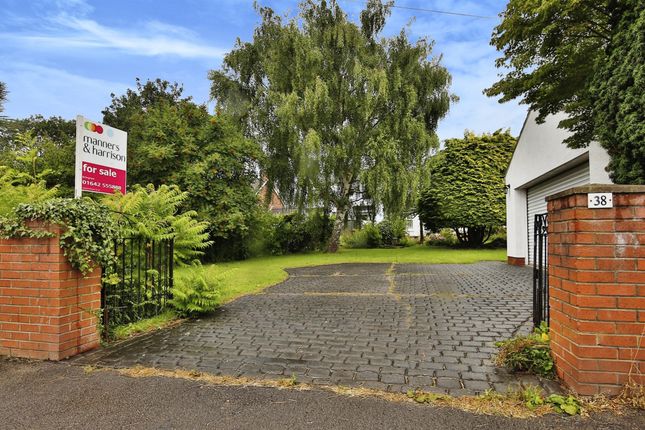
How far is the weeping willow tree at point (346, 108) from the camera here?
16.8 metres

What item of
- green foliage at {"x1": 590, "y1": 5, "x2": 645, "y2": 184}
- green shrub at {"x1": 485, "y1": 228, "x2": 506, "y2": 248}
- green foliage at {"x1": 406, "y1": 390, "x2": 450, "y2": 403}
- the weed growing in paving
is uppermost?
green foliage at {"x1": 590, "y1": 5, "x2": 645, "y2": 184}

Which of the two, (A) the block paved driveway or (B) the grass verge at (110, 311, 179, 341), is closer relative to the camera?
(A) the block paved driveway

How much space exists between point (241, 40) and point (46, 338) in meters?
19.8

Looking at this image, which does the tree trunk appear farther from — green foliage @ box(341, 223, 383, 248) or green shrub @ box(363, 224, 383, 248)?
green shrub @ box(363, 224, 383, 248)

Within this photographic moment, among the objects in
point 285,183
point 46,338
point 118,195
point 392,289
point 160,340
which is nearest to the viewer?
point 46,338

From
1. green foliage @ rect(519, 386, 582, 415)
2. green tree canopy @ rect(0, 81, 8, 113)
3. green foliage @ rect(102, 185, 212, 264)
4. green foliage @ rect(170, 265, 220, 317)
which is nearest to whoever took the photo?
green foliage @ rect(519, 386, 582, 415)

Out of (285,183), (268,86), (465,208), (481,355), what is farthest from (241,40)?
(481,355)

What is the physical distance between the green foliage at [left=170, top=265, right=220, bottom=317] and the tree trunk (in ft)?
45.0

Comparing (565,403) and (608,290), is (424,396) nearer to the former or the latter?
(565,403)

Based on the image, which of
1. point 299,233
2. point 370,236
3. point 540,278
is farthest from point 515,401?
point 370,236

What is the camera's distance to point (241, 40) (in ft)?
66.8

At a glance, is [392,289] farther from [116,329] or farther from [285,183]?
[285,183]

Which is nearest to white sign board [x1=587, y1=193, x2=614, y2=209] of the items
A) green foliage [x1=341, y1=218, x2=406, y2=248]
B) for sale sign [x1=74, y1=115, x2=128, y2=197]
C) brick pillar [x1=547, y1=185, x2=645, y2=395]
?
brick pillar [x1=547, y1=185, x2=645, y2=395]

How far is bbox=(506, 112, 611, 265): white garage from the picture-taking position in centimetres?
851
